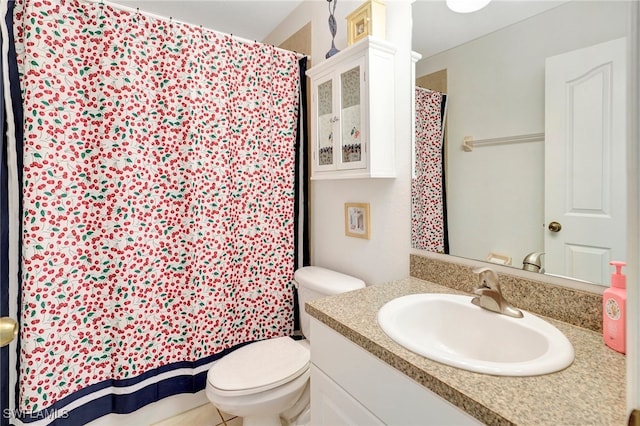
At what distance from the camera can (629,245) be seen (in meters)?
0.46

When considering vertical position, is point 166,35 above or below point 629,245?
above

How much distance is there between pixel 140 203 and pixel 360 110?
1.09 metres

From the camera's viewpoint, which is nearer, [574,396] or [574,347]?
[574,396]

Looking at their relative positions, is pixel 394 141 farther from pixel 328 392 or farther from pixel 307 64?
pixel 328 392

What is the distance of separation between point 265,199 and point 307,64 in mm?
884

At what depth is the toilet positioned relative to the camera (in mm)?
1262

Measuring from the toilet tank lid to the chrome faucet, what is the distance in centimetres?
60

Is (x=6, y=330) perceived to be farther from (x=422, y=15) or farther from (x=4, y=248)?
(x=422, y=15)

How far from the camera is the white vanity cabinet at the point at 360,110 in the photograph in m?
1.31

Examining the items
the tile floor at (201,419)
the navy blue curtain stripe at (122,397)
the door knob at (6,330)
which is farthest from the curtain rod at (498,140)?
the tile floor at (201,419)

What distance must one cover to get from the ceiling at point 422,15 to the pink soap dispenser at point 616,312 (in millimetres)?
781

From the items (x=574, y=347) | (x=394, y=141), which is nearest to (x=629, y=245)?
(x=574, y=347)

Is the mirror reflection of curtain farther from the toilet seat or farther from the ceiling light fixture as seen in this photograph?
the toilet seat

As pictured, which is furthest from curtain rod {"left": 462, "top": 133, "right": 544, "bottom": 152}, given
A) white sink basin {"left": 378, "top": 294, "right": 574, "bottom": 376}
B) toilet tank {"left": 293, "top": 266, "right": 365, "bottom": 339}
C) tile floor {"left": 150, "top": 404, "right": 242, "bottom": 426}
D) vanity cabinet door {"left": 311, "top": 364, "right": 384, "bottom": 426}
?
tile floor {"left": 150, "top": 404, "right": 242, "bottom": 426}
